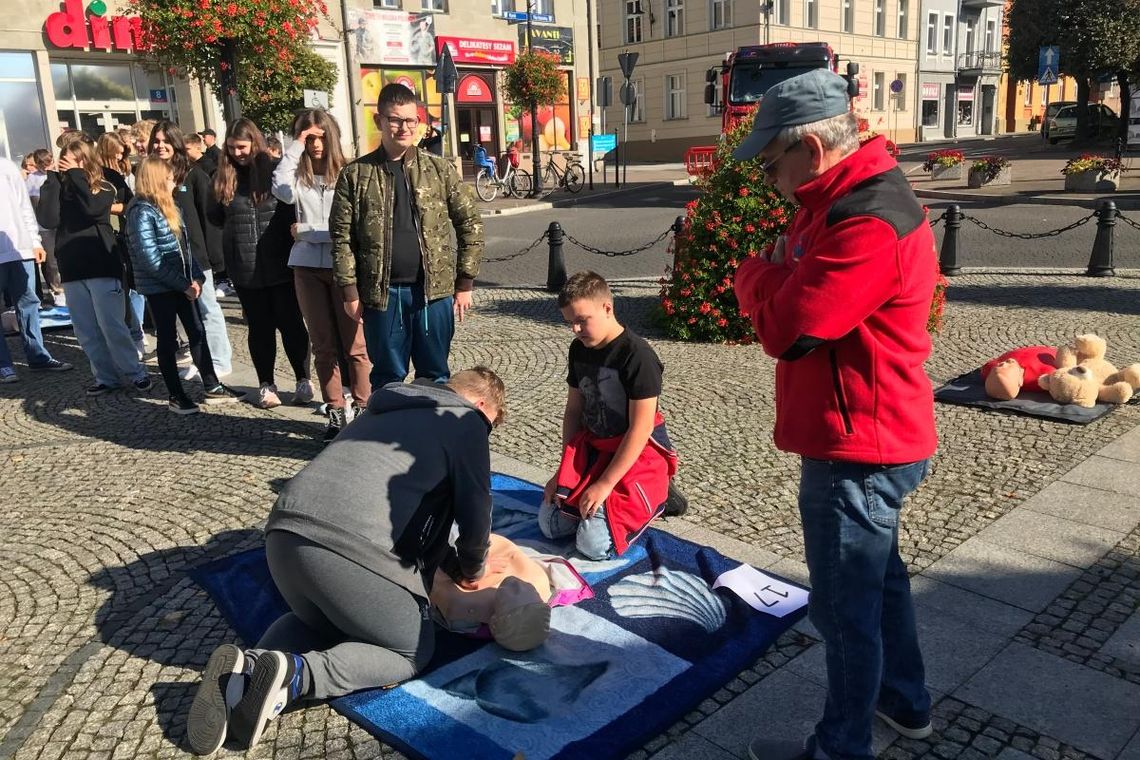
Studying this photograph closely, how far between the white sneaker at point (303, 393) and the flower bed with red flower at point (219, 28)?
309 inches

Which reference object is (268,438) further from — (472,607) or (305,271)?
(472,607)

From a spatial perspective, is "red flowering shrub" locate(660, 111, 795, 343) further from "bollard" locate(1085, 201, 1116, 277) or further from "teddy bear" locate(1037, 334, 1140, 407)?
"bollard" locate(1085, 201, 1116, 277)

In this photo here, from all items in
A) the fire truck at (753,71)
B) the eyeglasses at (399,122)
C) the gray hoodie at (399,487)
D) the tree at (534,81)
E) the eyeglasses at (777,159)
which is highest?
the tree at (534,81)

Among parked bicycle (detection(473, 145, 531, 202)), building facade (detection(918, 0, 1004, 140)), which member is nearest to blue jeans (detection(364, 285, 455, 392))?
parked bicycle (detection(473, 145, 531, 202))

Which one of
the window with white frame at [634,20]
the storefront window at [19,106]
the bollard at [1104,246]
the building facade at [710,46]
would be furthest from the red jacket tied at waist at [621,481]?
the window with white frame at [634,20]

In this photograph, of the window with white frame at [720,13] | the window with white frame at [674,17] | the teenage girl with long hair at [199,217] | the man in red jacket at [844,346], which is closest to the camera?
the man in red jacket at [844,346]

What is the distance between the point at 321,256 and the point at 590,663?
325cm

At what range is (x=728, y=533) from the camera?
4.15 m

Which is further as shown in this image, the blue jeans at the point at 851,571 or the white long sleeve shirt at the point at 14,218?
the white long sleeve shirt at the point at 14,218

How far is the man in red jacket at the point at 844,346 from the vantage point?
1981 mm

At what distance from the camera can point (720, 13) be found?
38438 mm

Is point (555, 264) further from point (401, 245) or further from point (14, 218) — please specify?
point (401, 245)

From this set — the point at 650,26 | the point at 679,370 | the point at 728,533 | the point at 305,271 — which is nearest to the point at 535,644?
the point at 728,533

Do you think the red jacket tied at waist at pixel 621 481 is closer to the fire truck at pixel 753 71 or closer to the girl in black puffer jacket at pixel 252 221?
the girl in black puffer jacket at pixel 252 221
